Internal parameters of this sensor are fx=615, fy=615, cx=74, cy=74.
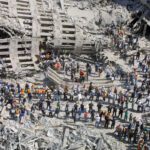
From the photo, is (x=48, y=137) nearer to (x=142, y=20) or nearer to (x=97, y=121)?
(x=97, y=121)

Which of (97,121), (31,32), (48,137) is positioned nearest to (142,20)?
(31,32)

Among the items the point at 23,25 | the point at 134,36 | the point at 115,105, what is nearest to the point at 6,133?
the point at 115,105

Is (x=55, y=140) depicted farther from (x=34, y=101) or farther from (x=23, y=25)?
(x=23, y=25)

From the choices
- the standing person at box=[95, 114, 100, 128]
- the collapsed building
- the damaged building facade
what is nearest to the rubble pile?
the standing person at box=[95, 114, 100, 128]

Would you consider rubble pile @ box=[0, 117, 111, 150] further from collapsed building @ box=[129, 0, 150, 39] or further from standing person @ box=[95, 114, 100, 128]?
collapsed building @ box=[129, 0, 150, 39]

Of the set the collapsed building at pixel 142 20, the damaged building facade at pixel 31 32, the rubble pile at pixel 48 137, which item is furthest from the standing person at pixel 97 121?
the collapsed building at pixel 142 20

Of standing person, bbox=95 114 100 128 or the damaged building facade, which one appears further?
the damaged building facade
